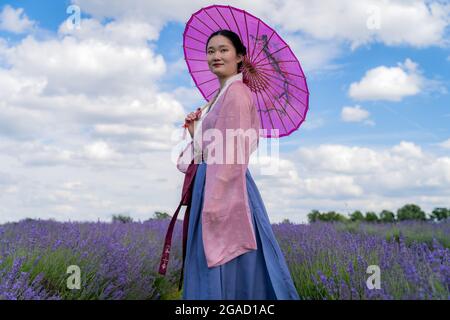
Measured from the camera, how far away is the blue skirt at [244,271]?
2662mm

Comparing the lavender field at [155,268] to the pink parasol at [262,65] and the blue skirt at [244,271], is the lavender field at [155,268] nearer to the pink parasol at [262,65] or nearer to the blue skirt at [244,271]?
the blue skirt at [244,271]

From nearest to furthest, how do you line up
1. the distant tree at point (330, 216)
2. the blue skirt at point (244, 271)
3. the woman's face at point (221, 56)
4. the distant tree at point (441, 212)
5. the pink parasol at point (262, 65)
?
the blue skirt at point (244, 271), the woman's face at point (221, 56), the pink parasol at point (262, 65), the distant tree at point (441, 212), the distant tree at point (330, 216)

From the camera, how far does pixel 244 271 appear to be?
2721 mm

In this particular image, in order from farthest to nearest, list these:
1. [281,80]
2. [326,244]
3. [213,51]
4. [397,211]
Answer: [397,211], [326,244], [281,80], [213,51]

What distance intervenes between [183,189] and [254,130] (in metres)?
0.55

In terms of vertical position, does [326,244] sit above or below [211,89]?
below

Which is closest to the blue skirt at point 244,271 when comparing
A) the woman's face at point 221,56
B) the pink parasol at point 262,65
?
the woman's face at point 221,56

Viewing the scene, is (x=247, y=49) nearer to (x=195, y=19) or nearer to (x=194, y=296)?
(x=195, y=19)

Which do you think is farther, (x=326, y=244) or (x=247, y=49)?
(x=326, y=244)

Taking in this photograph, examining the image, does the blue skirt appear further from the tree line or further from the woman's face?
the tree line
